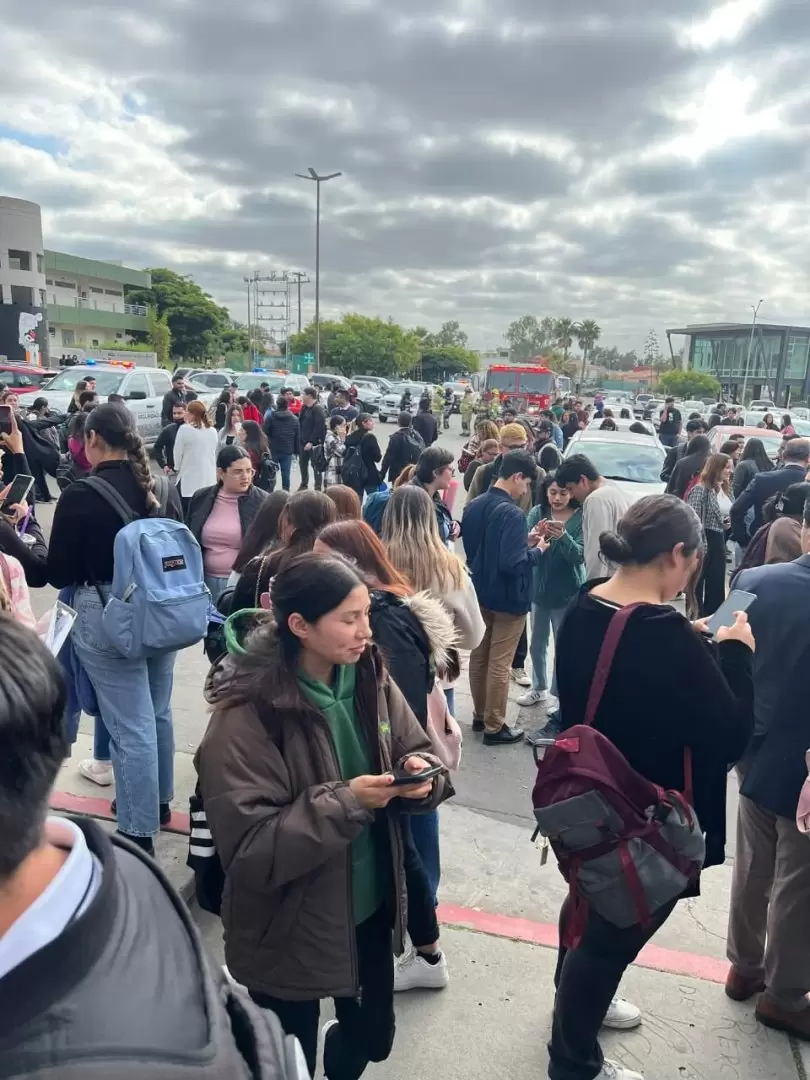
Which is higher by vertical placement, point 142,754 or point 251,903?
point 251,903

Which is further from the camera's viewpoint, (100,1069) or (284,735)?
(284,735)

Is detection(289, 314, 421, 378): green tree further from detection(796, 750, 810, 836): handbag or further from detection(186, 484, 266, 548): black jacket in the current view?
detection(796, 750, 810, 836): handbag

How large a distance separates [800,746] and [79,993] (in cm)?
253

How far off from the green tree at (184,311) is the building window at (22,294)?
17.4 meters

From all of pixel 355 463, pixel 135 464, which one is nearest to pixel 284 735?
pixel 135 464

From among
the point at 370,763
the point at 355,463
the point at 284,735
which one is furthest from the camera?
the point at 355,463

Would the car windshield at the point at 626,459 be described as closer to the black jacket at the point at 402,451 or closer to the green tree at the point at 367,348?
the black jacket at the point at 402,451

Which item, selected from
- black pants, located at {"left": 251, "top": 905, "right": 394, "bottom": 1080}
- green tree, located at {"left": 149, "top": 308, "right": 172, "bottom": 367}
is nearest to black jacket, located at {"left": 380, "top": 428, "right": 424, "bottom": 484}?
black pants, located at {"left": 251, "top": 905, "right": 394, "bottom": 1080}

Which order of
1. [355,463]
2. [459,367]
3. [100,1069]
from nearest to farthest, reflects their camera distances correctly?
[100,1069]
[355,463]
[459,367]

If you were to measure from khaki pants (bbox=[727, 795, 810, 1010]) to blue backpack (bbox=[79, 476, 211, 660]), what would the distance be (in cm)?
234

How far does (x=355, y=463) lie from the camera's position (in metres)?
10.6

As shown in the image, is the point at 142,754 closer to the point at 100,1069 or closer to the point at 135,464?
the point at 135,464

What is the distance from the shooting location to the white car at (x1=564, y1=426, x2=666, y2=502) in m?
10.9

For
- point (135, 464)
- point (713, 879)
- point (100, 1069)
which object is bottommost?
point (713, 879)
